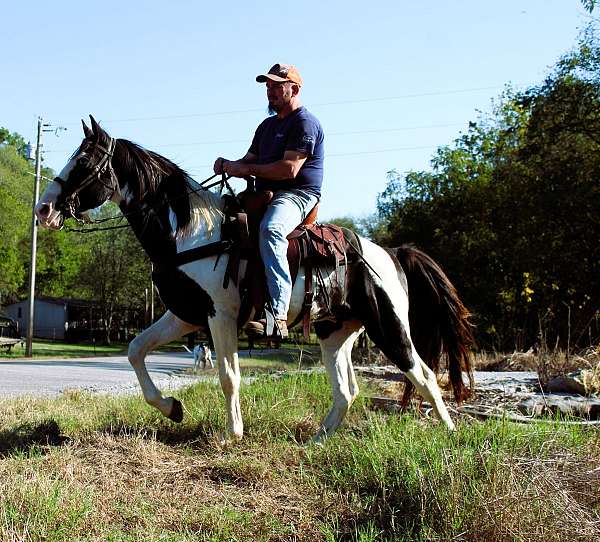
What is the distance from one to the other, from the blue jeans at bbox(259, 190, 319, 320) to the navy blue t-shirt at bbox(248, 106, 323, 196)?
0.36m

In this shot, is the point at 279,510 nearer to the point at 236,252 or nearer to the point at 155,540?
the point at 155,540

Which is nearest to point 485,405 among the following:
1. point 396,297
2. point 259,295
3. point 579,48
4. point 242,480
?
point 396,297

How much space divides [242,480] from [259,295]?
1.66m

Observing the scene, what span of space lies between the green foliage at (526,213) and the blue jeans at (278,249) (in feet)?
48.7

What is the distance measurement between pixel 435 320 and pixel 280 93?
2.66m

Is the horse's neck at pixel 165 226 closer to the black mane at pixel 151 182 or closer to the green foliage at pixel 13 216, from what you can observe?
the black mane at pixel 151 182

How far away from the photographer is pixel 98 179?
20.8ft

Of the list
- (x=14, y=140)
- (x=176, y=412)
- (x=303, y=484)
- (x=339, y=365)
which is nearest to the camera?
(x=303, y=484)

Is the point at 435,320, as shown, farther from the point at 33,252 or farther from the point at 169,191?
the point at 33,252

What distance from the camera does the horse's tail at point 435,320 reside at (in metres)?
7.25

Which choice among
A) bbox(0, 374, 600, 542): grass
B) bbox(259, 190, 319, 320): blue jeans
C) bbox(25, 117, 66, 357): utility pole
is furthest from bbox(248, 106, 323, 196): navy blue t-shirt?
bbox(25, 117, 66, 357): utility pole

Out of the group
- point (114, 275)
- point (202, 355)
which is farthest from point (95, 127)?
point (114, 275)

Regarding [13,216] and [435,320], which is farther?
[13,216]

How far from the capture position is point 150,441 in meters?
5.87
